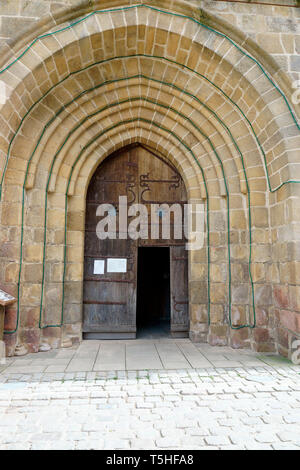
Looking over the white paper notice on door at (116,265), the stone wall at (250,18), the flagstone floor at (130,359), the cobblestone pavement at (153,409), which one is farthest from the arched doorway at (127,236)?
the stone wall at (250,18)

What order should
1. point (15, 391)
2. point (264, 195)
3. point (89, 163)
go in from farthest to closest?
point (89, 163) < point (264, 195) < point (15, 391)

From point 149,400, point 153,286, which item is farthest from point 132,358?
point 153,286

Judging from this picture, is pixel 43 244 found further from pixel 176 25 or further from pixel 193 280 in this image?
pixel 176 25

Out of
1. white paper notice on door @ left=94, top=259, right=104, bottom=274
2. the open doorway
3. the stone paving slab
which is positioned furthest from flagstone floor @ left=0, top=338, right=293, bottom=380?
the open doorway

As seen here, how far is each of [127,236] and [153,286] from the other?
9.59ft

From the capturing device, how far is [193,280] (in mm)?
4625

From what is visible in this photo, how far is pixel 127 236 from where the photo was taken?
16.2 ft

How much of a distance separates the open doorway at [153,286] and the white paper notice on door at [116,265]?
223 cm

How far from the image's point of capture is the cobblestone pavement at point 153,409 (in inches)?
77.8

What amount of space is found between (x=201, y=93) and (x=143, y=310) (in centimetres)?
502

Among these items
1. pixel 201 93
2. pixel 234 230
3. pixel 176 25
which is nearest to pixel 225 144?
pixel 201 93

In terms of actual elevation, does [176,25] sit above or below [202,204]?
above

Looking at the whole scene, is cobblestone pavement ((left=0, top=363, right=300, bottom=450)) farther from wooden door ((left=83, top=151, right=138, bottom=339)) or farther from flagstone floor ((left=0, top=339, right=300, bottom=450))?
wooden door ((left=83, top=151, right=138, bottom=339))

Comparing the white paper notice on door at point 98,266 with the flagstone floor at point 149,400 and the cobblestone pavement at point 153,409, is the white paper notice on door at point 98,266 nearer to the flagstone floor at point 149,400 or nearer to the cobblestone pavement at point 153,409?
the flagstone floor at point 149,400
